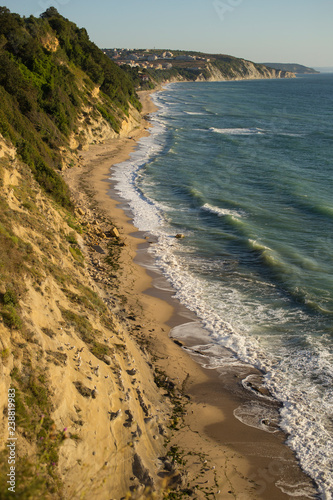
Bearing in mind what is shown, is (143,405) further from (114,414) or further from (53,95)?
(53,95)

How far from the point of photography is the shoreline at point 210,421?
10.2 m

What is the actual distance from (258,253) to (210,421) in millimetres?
13387

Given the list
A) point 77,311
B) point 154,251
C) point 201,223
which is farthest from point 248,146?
point 77,311

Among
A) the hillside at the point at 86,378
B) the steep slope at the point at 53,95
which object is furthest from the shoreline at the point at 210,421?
the steep slope at the point at 53,95

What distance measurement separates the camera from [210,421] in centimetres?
1213

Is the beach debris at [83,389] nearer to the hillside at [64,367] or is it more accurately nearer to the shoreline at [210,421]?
the hillside at [64,367]

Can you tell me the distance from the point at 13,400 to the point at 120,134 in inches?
2068

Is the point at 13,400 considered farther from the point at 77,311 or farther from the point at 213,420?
the point at 213,420

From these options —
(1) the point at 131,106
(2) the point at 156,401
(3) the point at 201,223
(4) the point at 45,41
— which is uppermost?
(4) the point at 45,41

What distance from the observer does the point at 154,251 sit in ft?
78.5

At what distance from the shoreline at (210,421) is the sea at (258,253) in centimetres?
58

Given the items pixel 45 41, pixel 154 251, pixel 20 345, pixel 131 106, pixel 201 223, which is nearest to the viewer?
pixel 20 345

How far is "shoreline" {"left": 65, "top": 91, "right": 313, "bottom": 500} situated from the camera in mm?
10219

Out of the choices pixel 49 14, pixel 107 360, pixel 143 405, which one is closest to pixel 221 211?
pixel 107 360
